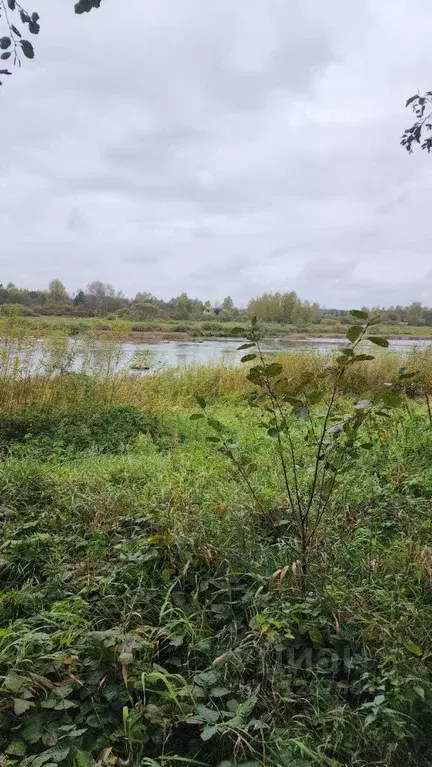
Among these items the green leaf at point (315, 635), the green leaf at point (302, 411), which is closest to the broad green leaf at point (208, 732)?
the green leaf at point (315, 635)

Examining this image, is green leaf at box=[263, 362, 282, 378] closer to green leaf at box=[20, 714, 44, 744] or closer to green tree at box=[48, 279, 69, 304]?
green leaf at box=[20, 714, 44, 744]

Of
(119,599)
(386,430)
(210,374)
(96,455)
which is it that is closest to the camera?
(119,599)

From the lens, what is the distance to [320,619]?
149 cm

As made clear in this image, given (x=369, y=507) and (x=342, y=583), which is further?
(x=369, y=507)

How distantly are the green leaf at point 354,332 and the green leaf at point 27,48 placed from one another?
4.62 ft

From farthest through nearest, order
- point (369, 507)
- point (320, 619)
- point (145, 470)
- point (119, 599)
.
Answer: point (145, 470), point (369, 507), point (119, 599), point (320, 619)

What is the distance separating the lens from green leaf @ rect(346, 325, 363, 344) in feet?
4.92

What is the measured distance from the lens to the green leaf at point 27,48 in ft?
5.22

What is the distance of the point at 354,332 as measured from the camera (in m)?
1.51

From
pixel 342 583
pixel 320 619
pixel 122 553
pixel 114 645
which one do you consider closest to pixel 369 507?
pixel 342 583

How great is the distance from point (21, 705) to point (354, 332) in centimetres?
139

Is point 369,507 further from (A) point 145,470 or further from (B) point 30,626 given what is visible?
(B) point 30,626

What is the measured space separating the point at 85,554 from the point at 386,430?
2.29 metres

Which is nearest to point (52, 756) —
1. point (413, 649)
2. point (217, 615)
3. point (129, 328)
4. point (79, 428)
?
point (217, 615)
